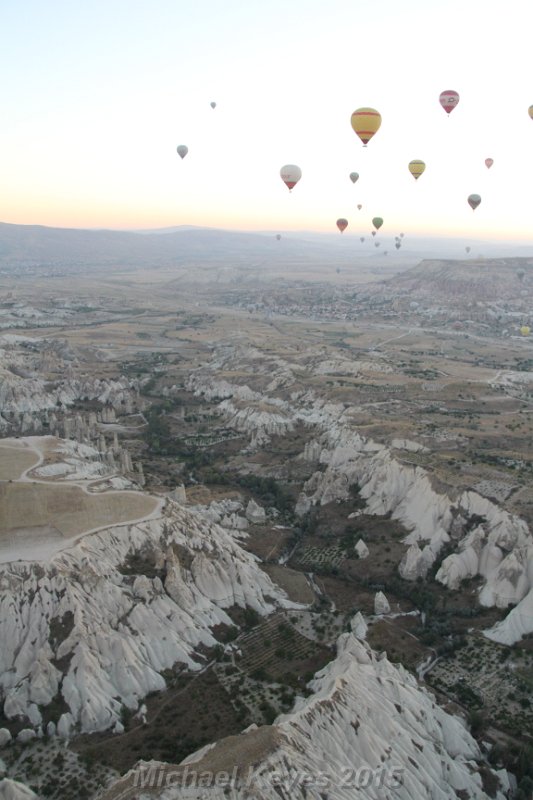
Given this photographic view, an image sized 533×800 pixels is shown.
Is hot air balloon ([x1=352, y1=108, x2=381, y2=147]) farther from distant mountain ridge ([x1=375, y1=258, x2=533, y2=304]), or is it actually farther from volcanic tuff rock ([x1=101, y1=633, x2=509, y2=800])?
distant mountain ridge ([x1=375, y1=258, x2=533, y2=304])

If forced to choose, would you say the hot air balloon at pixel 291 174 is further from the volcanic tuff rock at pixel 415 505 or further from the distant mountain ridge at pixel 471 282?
the distant mountain ridge at pixel 471 282

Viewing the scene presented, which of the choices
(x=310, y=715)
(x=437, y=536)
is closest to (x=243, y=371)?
(x=437, y=536)

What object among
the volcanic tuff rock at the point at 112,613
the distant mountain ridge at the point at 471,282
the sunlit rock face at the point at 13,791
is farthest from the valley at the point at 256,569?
the distant mountain ridge at the point at 471,282

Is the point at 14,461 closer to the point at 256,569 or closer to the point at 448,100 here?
the point at 256,569

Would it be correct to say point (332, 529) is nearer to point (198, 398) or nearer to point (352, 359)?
point (198, 398)

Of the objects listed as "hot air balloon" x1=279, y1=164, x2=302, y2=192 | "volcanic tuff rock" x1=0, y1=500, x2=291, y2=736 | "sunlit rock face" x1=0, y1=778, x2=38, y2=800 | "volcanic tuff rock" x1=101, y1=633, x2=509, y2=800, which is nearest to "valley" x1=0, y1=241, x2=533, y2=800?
"volcanic tuff rock" x1=0, y1=500, x2=291, y2=736

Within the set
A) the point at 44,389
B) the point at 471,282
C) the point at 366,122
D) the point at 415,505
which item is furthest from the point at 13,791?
the point at 471,282
